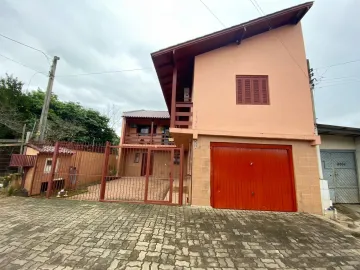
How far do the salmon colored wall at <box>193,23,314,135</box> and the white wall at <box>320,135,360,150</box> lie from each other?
8.16 ft

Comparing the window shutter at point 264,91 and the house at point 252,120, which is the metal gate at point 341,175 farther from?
the window shutter at point 264,91

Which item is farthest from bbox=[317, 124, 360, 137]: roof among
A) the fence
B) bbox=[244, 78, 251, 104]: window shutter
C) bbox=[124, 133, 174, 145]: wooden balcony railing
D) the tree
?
the tree

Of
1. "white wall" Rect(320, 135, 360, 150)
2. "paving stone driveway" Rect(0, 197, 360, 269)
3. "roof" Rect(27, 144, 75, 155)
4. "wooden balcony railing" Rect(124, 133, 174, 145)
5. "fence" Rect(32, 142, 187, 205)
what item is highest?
"wooden balcony railing" Rect(124, 133, 174, 145)

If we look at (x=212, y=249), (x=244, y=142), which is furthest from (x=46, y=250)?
(x=244, y=142)

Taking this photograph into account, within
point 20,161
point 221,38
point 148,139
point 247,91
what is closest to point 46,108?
point 20,161

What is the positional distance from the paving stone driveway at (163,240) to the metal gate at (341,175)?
3539 millimetres

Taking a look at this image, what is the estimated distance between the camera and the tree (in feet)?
39.2

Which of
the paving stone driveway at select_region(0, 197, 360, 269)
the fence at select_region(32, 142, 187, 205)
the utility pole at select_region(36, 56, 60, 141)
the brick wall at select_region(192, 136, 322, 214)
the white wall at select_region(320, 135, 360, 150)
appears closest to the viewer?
the paving stone driveway at select_region(0, 197, 360, 269)

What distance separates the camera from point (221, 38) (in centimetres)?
660

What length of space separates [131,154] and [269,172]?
13.9 metres

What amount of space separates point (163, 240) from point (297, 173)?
5388 millimetres

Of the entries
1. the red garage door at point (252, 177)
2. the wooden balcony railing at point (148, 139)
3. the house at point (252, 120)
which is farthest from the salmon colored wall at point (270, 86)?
the wooden balcony railing at point (148, 139)

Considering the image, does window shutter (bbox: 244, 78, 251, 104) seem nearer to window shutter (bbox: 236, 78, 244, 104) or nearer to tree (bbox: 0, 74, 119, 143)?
window shutter (bbox: 236, 78, 244, 104)

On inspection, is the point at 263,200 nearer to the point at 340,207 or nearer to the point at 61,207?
the point at 340,207
